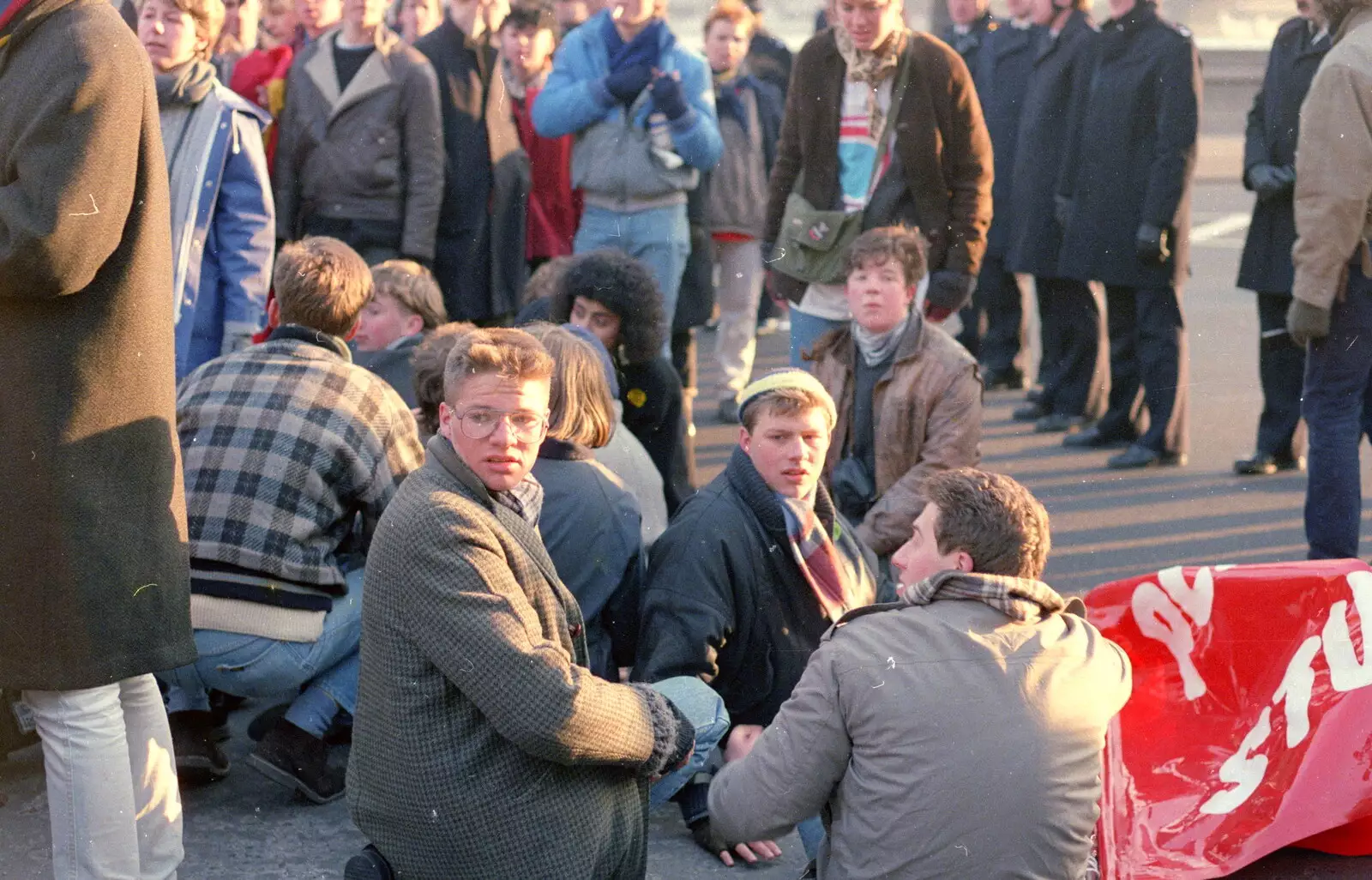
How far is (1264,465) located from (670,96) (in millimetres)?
3041

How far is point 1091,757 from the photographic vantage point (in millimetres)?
2963

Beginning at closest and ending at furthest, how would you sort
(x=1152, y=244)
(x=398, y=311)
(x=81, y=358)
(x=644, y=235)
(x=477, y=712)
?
1. (x=477, y=712)
2. (x=81, y=358)
3. (x=398, y=311)
4. (x=644, y=235)
5. (x=1152, y=244)

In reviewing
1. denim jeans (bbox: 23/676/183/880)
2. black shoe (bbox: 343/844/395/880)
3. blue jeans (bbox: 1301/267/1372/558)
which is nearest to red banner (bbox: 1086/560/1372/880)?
black shoe (bbox: 343/844/395/880)

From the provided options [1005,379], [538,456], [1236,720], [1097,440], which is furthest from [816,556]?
[1005,379]

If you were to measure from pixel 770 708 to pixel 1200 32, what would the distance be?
21.4 meters

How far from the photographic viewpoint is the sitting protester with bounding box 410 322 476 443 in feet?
13.9

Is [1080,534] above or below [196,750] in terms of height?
below

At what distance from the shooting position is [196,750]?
4223 millimetres

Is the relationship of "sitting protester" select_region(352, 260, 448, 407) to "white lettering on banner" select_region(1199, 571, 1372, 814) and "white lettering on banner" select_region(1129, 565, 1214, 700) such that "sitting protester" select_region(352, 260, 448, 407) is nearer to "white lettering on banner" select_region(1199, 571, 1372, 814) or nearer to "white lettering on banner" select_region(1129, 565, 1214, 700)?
"white lettering on banner" select_region(1129, 565, 1214, 700)

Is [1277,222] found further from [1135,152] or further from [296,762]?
[296,762]

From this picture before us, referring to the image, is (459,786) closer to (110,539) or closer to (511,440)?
(511,440)

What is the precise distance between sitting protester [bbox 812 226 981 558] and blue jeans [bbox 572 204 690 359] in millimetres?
2037

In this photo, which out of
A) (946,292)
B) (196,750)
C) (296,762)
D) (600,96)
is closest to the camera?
(296,762)

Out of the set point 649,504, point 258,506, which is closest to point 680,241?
point 649,504
